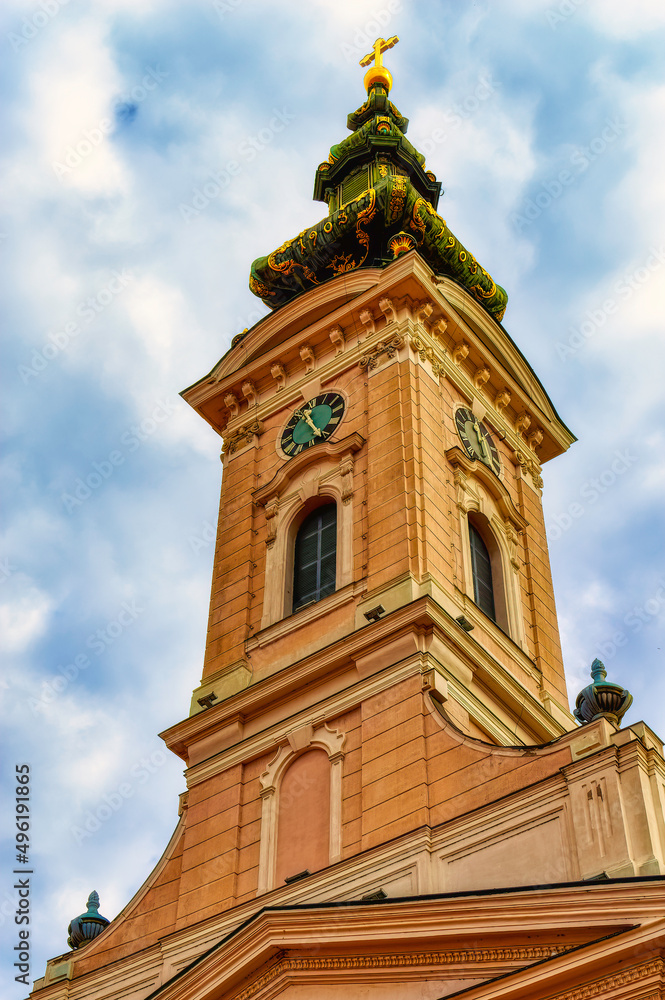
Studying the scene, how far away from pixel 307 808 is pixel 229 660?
12.3 ft

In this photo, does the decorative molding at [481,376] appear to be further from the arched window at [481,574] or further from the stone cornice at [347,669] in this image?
the stone cornice at [347,669]

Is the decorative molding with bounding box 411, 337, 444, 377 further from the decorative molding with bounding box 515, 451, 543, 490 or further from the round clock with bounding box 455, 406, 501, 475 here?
the decorative molding with bounding box 515, 451, 543, 490

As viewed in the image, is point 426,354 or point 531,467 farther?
point 531,467

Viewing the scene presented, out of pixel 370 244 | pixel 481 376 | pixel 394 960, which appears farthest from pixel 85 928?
pixel 370 244

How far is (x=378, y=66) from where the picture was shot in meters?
36.8

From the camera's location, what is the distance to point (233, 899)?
1925cm

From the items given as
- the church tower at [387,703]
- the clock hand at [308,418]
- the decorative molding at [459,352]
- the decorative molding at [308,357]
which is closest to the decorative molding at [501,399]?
the church tower at [387,703]

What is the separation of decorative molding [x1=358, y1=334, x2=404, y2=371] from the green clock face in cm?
71

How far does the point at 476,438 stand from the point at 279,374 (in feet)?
12.4

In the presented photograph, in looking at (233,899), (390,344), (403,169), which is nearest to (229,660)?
(233,899)

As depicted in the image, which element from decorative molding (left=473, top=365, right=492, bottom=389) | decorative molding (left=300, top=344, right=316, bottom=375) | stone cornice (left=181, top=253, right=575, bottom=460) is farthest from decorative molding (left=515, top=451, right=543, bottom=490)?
decorative molding (left=300, top=344, right=316, bottom=375)

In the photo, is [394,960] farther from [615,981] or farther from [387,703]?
[387,703]

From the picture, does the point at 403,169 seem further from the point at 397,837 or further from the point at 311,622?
the point at 397,837

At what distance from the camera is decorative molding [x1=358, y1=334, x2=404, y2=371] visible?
2495 centimetres
